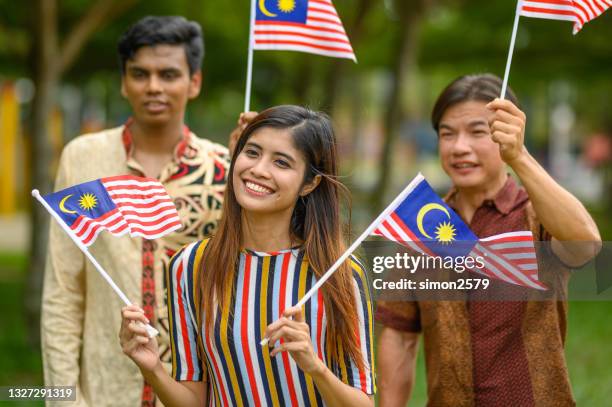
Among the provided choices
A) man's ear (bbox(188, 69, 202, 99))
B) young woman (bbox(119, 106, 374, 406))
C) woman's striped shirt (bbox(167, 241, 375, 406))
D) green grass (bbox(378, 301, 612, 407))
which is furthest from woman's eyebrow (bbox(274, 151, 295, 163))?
green grass (bbox(378, 301, 612, 407))

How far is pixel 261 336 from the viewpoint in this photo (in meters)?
2.60

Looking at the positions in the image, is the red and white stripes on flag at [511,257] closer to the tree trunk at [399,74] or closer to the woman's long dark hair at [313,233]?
the woman's long dark hair at [313,233]

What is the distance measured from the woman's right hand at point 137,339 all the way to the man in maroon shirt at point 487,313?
0.95m

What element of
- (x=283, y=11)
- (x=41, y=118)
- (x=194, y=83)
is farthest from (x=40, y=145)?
(x=283, y=11)

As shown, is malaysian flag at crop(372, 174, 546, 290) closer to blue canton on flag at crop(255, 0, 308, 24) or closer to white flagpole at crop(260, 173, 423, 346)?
white flagpole at crop(260, 173, 423, 346)

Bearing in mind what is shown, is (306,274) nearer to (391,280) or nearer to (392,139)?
(391,280)

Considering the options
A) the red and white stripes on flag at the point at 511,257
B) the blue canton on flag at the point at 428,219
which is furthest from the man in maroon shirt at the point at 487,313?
the blue canton on flag at the point at 428,219

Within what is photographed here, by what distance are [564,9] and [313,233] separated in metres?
1.18

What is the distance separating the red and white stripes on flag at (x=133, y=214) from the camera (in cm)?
288

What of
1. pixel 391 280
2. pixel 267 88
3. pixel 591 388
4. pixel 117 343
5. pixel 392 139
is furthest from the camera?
pixel 267 88

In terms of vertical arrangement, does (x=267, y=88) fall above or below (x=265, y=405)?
above

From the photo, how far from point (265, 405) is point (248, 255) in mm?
453

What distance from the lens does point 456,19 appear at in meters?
14.8

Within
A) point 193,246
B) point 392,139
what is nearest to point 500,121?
point 193,246
